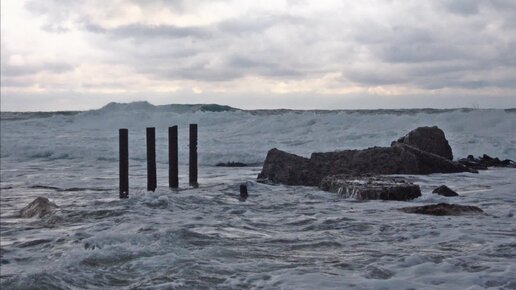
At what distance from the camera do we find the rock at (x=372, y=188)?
1190 centimetres

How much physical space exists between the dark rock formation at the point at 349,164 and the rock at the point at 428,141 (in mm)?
1755

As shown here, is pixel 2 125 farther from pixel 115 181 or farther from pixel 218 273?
pixel 218 273

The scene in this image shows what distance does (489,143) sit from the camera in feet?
84.1

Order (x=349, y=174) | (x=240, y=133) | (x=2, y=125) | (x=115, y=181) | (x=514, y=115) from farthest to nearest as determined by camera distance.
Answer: (x=2, y=125)
(x=240, y=133)
(x=514, y=115)
(x=115, y=181)
(x=349, y=174)

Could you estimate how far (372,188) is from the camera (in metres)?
12.1

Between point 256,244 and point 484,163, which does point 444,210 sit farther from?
point 484,163

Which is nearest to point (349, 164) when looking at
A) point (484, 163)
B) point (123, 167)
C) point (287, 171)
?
point (287, 171)

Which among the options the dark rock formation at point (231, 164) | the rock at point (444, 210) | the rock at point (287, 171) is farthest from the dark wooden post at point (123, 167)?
the dark rock formation at point (231, 164)

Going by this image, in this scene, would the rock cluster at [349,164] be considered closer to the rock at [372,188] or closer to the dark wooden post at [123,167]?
the rock at [372,188]

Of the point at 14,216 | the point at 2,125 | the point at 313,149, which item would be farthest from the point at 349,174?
the point at 2,125

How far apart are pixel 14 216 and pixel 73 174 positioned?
7717mm

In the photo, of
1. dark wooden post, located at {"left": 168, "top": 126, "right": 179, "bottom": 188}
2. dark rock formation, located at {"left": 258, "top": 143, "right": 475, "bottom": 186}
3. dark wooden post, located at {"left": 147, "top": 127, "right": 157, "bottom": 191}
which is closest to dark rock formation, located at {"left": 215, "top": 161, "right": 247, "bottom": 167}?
dark rock formation, located at {"left": 258, "top": 143, "right": 475, "bottom": 186}

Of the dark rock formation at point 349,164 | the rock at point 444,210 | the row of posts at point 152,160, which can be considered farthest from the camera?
the dark rock formation at point 349,164

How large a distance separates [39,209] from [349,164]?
24.0 ft
